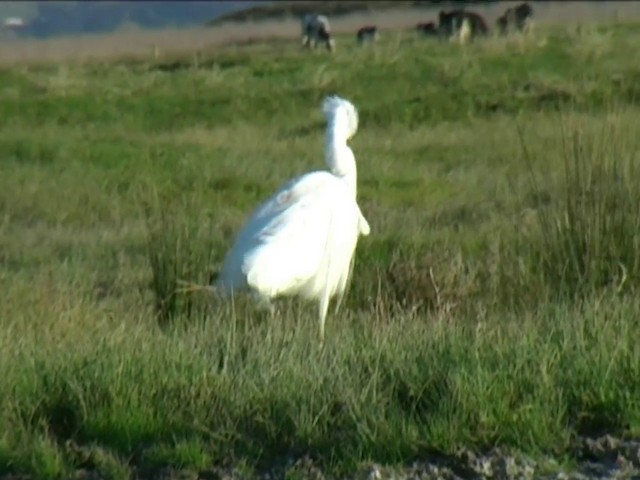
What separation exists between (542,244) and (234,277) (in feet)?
7.25

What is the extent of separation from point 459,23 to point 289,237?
33.2 m

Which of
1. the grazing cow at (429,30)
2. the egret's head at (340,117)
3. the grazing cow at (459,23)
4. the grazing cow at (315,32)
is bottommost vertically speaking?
the grazing cow at (315,32)

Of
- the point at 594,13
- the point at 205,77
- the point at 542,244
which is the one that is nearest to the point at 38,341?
the point at 542,244

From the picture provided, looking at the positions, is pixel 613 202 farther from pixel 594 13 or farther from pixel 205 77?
pixel 594 13

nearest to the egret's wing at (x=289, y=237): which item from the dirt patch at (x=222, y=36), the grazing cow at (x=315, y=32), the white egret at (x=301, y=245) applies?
the white egret at (x=301, y=245)

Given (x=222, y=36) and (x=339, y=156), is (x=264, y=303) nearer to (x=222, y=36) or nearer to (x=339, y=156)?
(x=339, y=156)

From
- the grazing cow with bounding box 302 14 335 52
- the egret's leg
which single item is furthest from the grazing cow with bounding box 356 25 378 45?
the egret's leg

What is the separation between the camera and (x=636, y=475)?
199 inches

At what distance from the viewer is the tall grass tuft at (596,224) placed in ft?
27.2

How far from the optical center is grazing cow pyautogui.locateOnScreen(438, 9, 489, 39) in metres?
39.2

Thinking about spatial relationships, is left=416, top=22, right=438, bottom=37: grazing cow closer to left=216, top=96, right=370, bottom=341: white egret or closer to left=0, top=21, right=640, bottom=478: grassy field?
left=0, top=21, right=640, bottom=478: grassy field

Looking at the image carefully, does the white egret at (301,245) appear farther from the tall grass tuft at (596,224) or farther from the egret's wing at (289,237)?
the tall grass tuft at (596,224)

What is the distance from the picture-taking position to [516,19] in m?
41.1

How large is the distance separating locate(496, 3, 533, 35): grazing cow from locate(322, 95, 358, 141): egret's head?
96.8 ft
